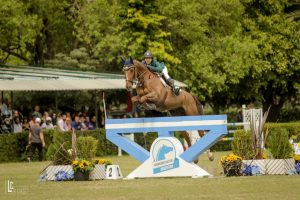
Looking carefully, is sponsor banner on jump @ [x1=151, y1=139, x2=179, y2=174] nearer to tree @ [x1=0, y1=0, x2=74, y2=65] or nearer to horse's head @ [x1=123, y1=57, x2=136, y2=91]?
horse's head @ [x1=123, y1=57, x2=136, y2=91]

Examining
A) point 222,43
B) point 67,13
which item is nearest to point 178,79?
point 222,43

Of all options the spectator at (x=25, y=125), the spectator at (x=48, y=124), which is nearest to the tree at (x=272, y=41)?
the spectator at (x=48, y=124)

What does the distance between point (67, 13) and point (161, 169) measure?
35.1 m

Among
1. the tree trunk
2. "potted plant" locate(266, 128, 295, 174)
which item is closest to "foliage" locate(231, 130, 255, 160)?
"potted plant" locate(266, 128, 295, 174)

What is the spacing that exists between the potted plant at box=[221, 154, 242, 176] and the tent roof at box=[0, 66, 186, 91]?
16853 mm

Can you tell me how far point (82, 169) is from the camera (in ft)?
69.9

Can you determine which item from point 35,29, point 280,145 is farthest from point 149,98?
point 35,29

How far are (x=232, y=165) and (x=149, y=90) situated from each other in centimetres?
399

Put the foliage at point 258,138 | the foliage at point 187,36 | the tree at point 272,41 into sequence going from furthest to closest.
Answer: the tree at point 272,41
the foliage at point 187,36
the foliage at point 258,138

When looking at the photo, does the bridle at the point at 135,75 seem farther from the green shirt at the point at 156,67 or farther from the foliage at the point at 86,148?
the foliage at the point at 86,148

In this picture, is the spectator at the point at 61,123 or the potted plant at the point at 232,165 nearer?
the potted plant at the point at 232,165

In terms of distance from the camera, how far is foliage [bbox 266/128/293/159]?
2116 centimetres

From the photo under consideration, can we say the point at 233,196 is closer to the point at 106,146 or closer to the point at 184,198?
the point at 184,198

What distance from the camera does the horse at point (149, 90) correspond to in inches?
891
